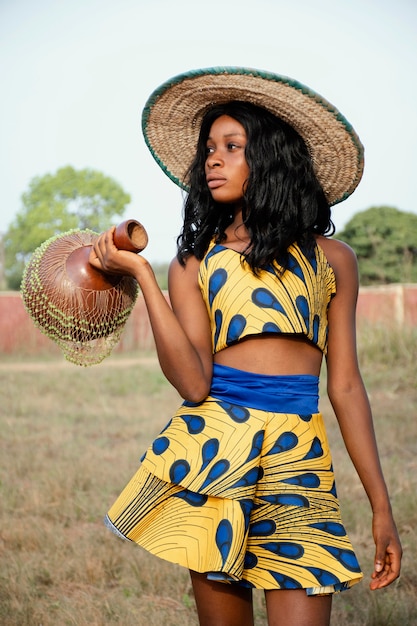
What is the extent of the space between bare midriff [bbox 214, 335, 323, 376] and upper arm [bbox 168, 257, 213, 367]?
60 mm

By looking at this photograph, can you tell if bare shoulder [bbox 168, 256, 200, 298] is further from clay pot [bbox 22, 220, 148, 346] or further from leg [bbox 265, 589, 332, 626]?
leg [bbox 265, 589, 332, 626]

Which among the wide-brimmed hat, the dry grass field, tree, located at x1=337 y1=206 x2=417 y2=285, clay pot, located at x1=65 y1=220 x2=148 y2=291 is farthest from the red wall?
clay pot, located at x1=65 y1=220 x2=148 y2=291

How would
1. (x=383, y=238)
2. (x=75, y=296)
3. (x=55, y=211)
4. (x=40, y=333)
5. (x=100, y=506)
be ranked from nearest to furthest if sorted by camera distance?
(x=75, y=296) < (x=100, y=506) < (x=40, y=333) < (x=383, y=238) < (x=55, y=211)

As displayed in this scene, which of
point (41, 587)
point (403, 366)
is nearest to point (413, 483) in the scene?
point (41, 587)

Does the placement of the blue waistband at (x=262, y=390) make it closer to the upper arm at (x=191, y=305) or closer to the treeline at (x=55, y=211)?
the upper arm at (x=191, y=305)

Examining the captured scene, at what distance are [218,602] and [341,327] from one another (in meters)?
0.78

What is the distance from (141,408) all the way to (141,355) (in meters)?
6.84

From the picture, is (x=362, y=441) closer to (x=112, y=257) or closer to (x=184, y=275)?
(x=184, y=275)

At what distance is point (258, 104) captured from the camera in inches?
89.3

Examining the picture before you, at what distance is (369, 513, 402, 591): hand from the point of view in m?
2.14

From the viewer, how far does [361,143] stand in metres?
2.32

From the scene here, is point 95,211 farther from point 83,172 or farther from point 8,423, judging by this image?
point 8,423

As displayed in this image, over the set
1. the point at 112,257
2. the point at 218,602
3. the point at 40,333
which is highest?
the point at 112,257

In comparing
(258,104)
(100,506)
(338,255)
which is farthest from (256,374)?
(100,506)
